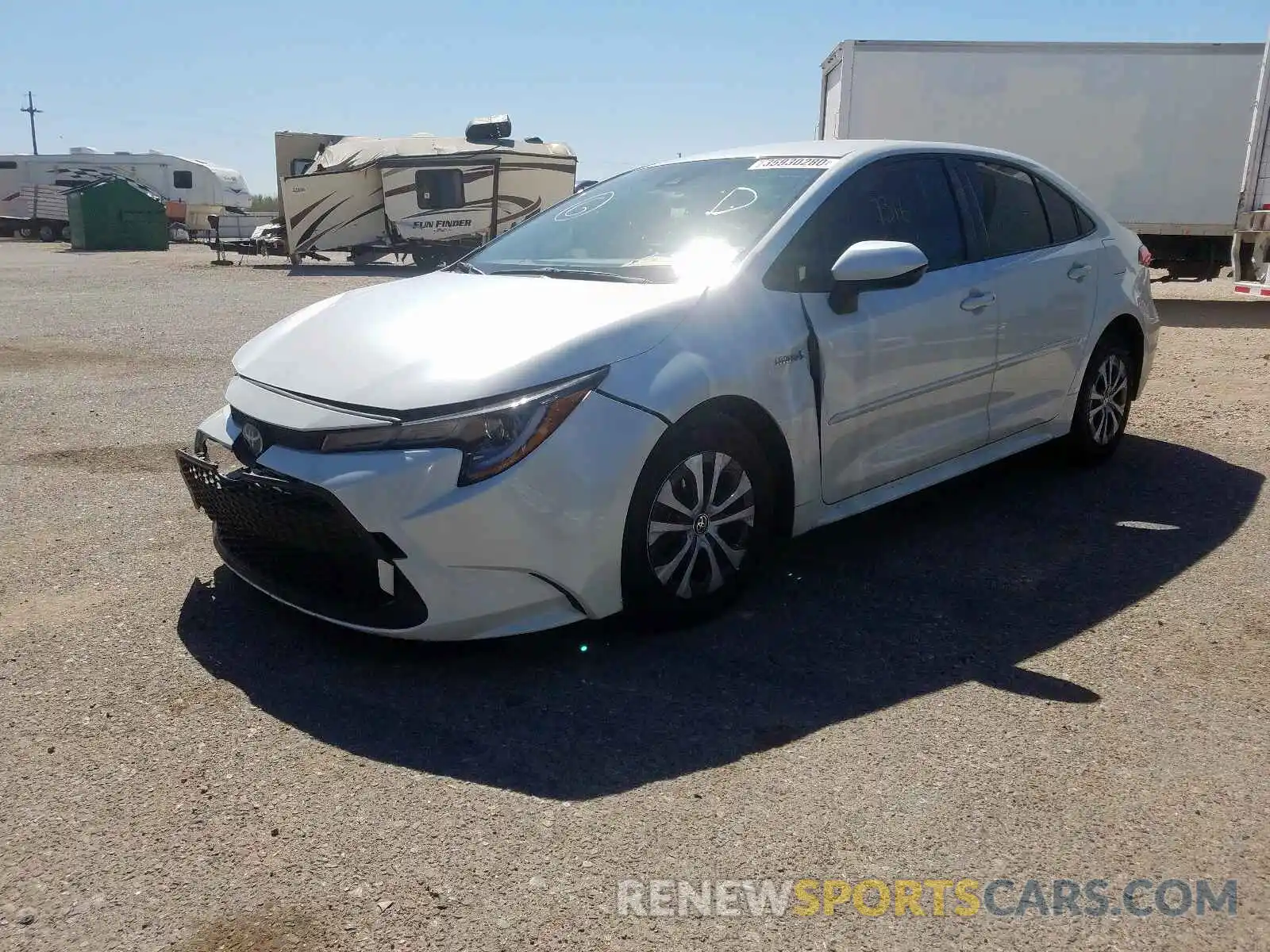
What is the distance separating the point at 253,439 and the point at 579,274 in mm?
1287

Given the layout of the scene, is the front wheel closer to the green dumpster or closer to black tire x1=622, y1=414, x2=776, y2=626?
black tire x1=622, y1=414, x2=776, y2=626

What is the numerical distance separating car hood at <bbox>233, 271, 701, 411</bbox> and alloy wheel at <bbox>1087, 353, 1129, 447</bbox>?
283cm

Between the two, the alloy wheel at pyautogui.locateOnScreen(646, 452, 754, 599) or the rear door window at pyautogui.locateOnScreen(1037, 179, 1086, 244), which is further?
the rear door window at pyautogui.locateOnScreen(1037, 179, 1086, 244)

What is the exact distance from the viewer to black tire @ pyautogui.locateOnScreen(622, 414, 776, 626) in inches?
132

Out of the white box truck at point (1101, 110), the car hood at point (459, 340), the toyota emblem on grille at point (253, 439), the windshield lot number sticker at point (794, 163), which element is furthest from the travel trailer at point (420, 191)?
the toyota emblem on grille at point (253, 439)

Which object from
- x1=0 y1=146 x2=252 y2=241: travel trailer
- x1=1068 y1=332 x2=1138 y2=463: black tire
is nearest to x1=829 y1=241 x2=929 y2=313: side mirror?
x1=1068 y1=332 x2=1138 y2=463: black tire

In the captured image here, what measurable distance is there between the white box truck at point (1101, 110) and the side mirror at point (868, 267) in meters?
Answer: 10.6

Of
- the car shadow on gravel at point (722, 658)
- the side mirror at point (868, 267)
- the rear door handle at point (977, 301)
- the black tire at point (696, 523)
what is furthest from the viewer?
the rear door handle at point (977, 301)

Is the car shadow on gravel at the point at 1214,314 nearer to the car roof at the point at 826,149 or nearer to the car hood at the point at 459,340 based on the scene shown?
the car roof at the point at 826,149

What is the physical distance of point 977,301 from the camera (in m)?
4.48

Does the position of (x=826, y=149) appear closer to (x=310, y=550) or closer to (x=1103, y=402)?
(x=1103, y=402)

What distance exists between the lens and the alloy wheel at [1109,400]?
5469 millimetres

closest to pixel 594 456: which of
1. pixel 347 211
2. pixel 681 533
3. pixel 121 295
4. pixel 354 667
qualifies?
pixel 681 533

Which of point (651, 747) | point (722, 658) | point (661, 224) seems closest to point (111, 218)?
point (661, 224)
